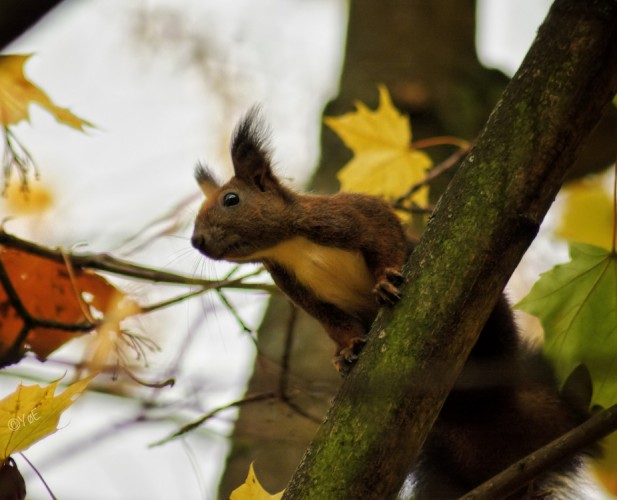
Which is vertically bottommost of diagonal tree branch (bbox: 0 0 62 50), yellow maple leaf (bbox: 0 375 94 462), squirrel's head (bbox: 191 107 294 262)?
yellow maple leaf (bbox: 0 375 94 462)

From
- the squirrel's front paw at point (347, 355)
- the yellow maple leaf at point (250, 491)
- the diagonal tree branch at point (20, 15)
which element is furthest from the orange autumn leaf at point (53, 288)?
the diagonal tree branch at point (20, 15)

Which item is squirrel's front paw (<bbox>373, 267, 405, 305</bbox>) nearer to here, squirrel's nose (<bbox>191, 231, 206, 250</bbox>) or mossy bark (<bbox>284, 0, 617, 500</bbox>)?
mossy bark (<bbox>284, 0, 617, 500</bbox>)

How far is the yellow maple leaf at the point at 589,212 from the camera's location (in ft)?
10.3

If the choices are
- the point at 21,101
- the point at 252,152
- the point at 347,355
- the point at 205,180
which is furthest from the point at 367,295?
the point at 21,101

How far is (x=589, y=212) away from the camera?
10.5 feet

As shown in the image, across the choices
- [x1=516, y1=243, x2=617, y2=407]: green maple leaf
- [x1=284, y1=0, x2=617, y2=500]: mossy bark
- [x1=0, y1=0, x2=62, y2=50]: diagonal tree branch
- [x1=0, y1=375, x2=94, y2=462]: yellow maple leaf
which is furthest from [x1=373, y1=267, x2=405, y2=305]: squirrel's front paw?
[x1=0, y1=0, x2=62, y2=50]: diagonal tree branch

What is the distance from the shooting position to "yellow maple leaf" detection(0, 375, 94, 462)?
1.47 meters

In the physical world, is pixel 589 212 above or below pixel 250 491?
above

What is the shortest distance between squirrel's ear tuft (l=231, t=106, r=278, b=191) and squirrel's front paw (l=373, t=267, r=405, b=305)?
754 mm

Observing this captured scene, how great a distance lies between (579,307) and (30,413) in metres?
1.20

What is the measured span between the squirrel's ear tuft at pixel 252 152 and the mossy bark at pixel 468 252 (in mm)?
962

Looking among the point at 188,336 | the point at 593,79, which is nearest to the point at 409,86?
the point at 188,336

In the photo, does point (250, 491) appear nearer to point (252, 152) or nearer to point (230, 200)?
point (230, 200)

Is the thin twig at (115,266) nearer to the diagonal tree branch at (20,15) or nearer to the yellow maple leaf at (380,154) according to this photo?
the yellow maple leaf at (380,154)
